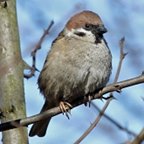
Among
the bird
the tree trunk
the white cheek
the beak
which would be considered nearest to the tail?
the bird

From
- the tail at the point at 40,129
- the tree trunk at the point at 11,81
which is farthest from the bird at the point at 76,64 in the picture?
the tree trunk at the point at 11,81

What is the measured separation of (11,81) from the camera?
2598mm

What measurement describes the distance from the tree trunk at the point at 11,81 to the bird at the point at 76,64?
472 millimetres

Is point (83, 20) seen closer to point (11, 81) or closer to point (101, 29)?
point (101, 29)

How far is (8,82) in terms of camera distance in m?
2.60

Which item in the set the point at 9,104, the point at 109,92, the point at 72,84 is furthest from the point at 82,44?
the point at 109,92

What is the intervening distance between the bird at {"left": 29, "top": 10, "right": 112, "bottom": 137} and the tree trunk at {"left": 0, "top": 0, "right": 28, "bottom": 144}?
472 millimetres

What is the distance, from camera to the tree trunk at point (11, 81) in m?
2.50

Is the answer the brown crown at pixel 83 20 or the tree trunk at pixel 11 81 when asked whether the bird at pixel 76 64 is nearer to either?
the brown crown at pixel 83 20

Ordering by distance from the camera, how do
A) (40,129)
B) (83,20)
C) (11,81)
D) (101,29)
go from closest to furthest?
1. (11,81)
2. (101,29)
3. (83,20)
4. (40,129)

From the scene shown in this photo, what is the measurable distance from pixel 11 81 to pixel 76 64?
68 cm

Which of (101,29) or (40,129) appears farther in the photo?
(40,129)

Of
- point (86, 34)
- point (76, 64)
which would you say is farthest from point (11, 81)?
point (86, 34)

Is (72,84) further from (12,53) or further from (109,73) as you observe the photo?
(12,53)
